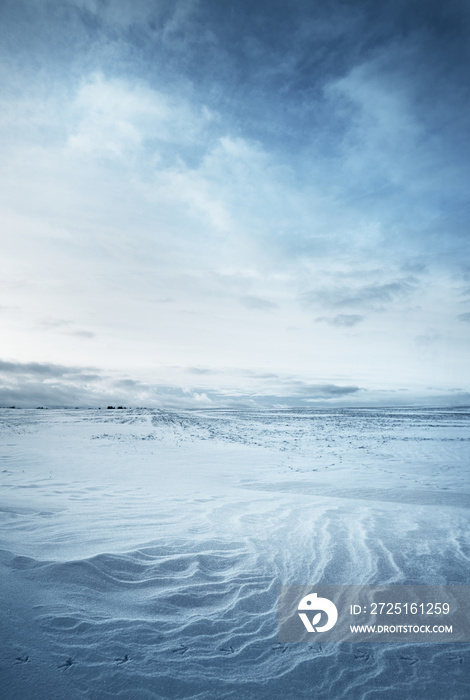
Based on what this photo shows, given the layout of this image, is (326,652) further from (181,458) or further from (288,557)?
(181,458)

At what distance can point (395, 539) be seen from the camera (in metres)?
5.98

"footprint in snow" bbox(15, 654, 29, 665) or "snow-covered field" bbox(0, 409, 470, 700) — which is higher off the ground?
"footprint in snow" bbox(15, 654, 29, 665)

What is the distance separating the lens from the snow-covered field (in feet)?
9.59

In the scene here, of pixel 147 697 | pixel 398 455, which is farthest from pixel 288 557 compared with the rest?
pixel 398 455

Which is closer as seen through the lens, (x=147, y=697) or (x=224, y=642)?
(x=147, y=697)

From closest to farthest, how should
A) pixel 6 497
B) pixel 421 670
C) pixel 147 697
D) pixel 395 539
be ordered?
pixel 147 697 < pixel 421 670 < pixel 395 539 < pixel 6 497

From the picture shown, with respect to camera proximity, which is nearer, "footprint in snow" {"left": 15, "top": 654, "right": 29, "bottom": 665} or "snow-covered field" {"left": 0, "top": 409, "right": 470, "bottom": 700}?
"footprint in snow" {"left": 15, "top": 654, "right": 29, "bottom": 665}

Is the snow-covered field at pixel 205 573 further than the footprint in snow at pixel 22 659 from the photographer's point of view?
Yes

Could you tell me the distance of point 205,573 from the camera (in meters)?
4.66

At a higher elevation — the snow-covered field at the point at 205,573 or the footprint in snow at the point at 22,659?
the footprint in snow at the point at 22,659

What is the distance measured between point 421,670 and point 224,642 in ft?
5.76

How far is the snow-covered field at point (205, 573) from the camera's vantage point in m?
2.92

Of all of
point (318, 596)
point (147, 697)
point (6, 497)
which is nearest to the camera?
point (147, 697)

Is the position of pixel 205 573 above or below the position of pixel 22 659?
below
